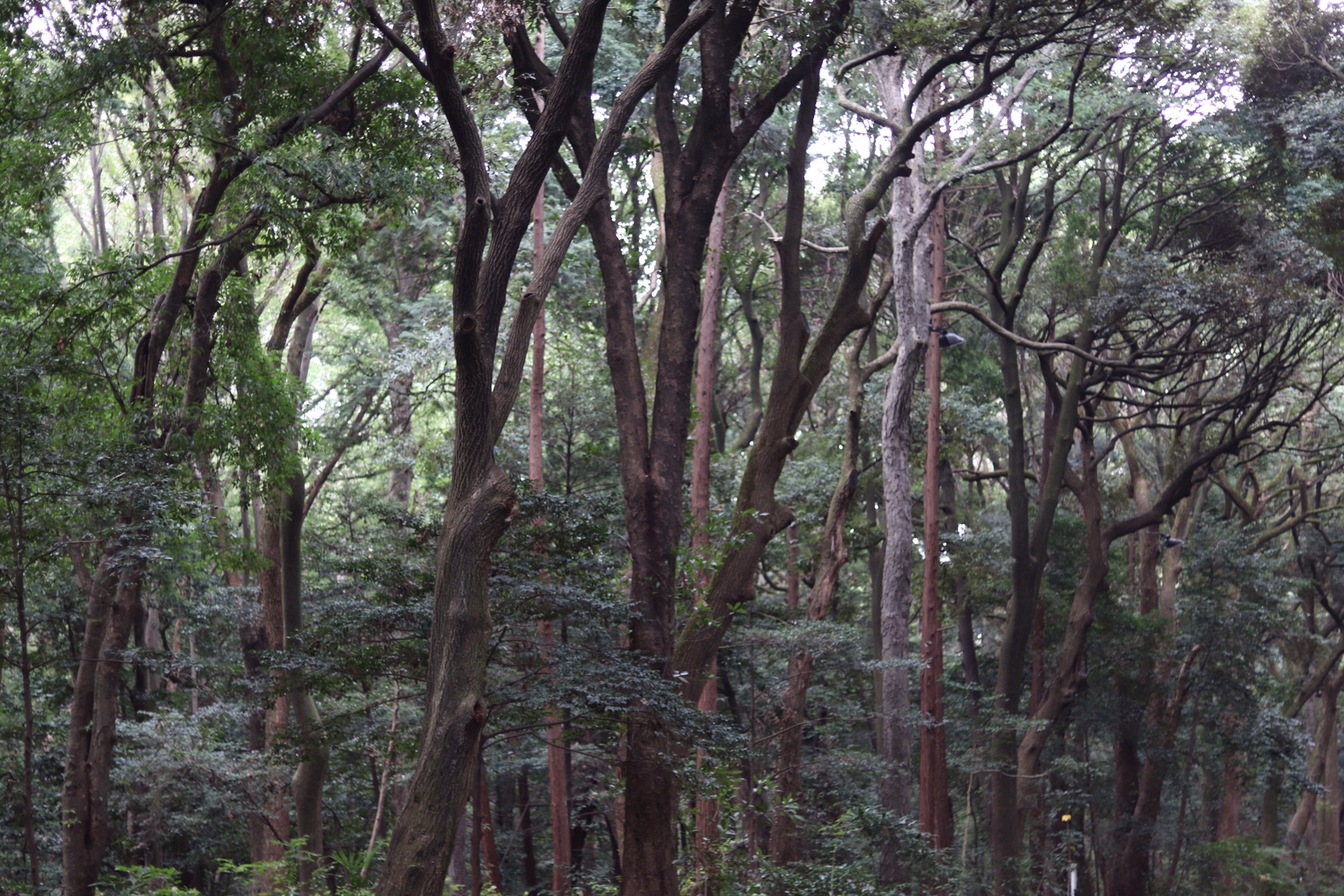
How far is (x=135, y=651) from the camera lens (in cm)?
938

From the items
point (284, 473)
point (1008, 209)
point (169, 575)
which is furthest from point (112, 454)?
point (1008, 209)

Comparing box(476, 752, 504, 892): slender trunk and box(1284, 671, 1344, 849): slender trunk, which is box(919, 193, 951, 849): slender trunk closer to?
box(476, 752, 504, 892): slender trunk

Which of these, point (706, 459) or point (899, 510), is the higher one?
point (706, 459)

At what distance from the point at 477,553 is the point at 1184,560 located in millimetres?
16757

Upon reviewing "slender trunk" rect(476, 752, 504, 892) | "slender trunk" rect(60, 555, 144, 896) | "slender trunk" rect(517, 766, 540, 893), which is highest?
"slender trunk" rect(60, 555, 144, 896)

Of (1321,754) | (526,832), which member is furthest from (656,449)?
(1321,754)

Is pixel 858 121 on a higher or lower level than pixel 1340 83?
higher

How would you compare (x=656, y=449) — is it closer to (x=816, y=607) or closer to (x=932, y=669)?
(x=816, y=607)

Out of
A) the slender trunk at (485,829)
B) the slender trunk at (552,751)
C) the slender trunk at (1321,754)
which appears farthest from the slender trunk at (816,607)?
the slender trunk at (1321,754)

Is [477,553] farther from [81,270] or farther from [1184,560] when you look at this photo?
[1184,560]

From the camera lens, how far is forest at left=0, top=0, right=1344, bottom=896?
24.4 feet

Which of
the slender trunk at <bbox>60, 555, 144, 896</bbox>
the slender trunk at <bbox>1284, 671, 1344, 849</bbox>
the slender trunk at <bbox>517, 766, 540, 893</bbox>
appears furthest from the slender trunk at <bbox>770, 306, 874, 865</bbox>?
the slender trunk at <bbox>1284, 671, 1344, 849</bbox>

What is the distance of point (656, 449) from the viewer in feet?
25.9

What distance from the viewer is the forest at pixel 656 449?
7441 millimetres
